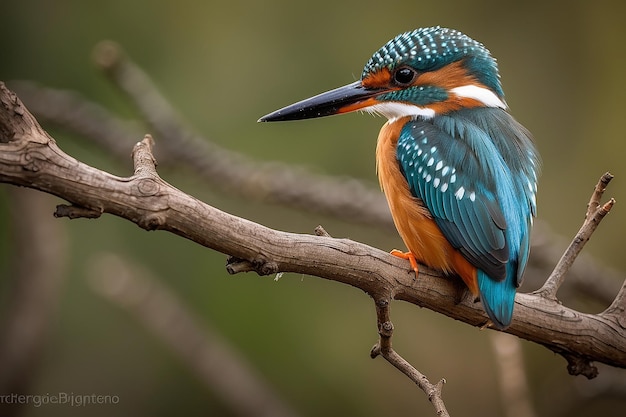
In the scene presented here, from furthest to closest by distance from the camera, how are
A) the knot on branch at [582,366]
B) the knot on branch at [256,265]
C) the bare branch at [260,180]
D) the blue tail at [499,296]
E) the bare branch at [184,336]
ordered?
the bare branch at [260,180] → the bare branch at [184,336] → the knot on branch at [582,366] → the blue tail at [499,296] → the knot on branch at [256,265]

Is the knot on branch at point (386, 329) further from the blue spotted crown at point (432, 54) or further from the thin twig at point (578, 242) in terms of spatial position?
the blue spotted crown at point (432, 54)

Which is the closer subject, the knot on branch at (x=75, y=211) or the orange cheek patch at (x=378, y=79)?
the knot on branch at (x=75, y=211)

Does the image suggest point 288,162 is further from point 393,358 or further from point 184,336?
point 393,358

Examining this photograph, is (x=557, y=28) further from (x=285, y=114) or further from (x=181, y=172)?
(x=285, y=114)

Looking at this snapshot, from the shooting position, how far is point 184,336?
3.46 meters

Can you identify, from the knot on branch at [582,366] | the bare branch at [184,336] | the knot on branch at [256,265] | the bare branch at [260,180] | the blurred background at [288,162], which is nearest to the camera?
the knot on branch at [256,265]

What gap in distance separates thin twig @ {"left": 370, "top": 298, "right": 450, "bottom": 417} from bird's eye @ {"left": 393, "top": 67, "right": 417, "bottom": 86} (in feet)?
3.00

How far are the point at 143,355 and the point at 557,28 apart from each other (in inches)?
126

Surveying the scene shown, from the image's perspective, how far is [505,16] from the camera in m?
4.84

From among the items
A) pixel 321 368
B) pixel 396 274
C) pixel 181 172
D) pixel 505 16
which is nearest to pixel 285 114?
pixel 396 274

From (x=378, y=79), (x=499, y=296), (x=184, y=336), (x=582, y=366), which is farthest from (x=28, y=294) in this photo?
(x=582, y=366)

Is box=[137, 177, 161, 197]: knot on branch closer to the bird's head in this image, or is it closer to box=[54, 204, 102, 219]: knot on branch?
box=[54, 204, 102, 219]: knot on branch

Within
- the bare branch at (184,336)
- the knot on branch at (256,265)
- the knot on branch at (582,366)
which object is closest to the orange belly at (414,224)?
the knot on branch at (582,366)

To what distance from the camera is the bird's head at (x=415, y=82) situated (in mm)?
2574
